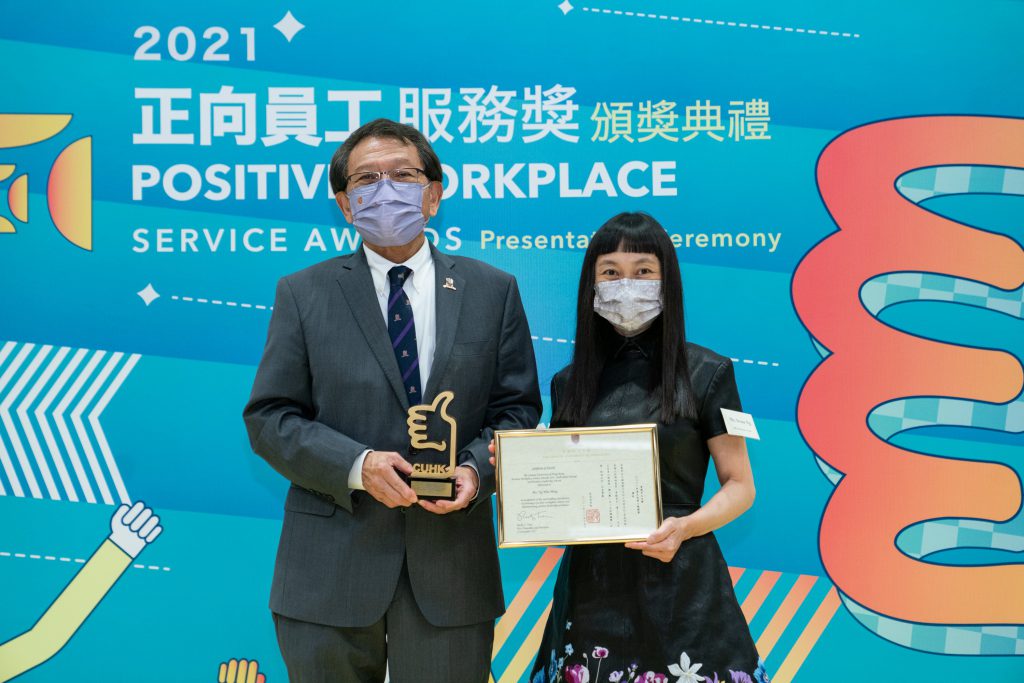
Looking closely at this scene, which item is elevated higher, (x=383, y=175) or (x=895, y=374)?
(x=383, y=175)

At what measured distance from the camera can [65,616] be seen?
11.1 ft

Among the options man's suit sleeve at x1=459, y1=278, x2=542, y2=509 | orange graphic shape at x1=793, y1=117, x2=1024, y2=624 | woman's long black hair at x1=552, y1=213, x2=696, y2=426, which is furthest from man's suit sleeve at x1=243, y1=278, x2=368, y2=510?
orange graphic shape at x1=793, y1=117, x2=1024, y2=624

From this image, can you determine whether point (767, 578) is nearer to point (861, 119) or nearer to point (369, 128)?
point (861, 119)

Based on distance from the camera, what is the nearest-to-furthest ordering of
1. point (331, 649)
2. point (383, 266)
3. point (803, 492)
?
point (331, 649), point (383, 266), point (803, 492)

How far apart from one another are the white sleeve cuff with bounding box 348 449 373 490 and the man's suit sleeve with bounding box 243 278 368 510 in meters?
0.01

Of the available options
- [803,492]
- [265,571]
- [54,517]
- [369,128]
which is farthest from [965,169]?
[54,517]

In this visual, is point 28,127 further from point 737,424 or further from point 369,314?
point 737,424

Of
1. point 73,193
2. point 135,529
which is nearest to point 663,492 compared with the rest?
point 135,529

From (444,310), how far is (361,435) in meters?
0.35

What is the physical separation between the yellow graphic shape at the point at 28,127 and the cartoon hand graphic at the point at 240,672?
206 centimetres

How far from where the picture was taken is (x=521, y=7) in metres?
3.41

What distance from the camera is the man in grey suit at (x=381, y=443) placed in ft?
6.81

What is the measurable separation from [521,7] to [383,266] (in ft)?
5.20

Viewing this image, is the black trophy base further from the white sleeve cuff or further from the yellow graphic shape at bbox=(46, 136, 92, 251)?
the yellow graphic shape at bbox=(46, 136, 92, 251)
